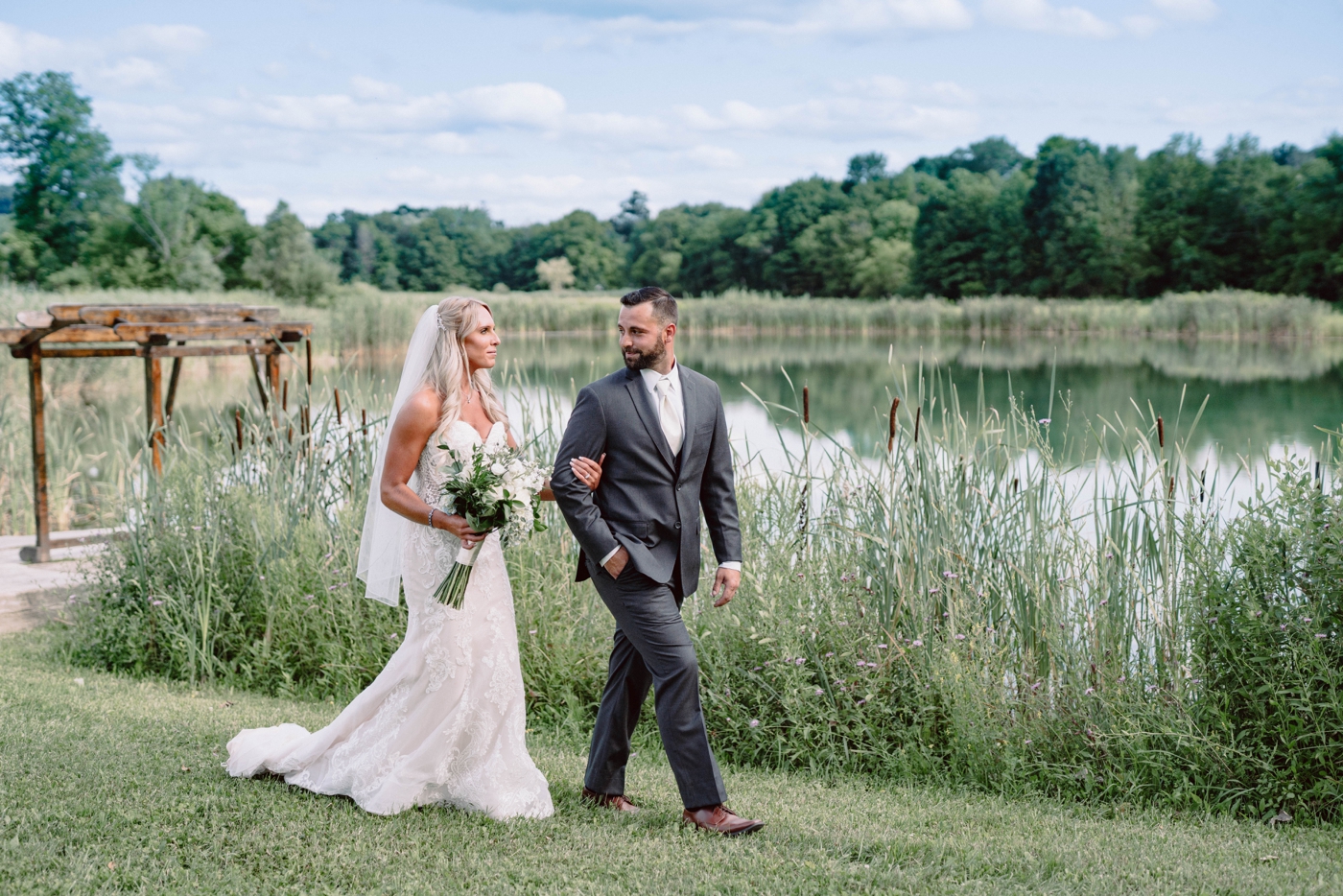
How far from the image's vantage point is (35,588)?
687 cm

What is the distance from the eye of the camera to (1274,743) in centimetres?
411

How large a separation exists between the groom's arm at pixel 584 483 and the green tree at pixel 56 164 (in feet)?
179

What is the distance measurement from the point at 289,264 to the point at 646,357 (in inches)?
1780

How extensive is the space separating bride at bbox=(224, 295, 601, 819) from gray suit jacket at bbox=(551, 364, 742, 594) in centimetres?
42

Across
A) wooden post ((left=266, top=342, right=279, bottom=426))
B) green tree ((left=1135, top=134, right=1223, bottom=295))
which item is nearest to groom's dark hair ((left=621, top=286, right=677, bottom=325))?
wooden post ((left=266, top=342, right=279, bottom=426))

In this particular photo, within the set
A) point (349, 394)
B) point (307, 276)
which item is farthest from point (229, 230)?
point (349, 394)

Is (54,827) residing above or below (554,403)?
below

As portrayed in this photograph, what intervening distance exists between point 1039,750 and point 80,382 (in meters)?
20.6

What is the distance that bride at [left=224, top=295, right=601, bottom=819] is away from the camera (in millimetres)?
3717

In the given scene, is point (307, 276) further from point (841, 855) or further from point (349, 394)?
point (841, 855)

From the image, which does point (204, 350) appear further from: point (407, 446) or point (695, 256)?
point (695, 256)

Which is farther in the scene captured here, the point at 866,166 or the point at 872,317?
the point at 866,166

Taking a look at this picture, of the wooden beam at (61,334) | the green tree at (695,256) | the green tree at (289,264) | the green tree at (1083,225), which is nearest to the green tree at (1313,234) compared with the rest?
the green tree at (1083,225)

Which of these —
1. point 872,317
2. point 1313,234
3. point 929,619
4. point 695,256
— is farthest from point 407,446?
point 695,256
